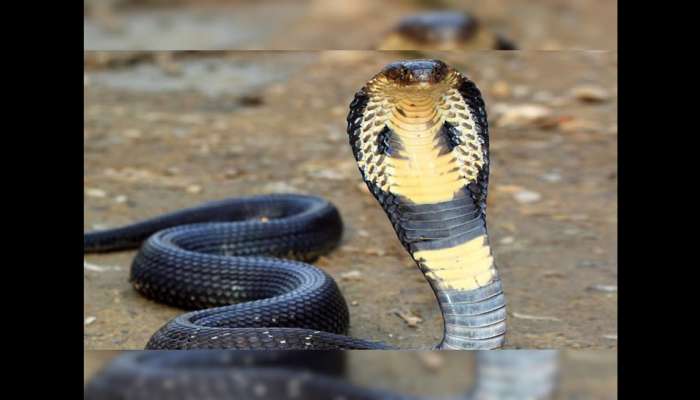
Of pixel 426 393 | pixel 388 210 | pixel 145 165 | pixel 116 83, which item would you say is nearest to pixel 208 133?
→ pixel 145 165

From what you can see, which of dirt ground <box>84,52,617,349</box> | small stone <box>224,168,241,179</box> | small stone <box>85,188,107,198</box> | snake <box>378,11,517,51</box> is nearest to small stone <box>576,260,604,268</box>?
dirt ground <box>84,52,617,349</box>

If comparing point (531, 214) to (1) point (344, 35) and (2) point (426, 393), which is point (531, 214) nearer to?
(2) point (426, 393)

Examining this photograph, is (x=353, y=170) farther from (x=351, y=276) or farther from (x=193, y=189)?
(x=351, y=276)

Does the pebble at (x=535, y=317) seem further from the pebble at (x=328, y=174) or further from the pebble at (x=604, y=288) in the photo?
the pebble at (x=328, y=174)

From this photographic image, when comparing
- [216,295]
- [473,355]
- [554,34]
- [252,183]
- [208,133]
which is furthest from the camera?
[554,34]

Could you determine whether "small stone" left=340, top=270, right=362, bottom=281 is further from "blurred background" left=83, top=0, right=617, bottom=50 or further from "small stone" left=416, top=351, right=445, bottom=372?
"blurred background" left=83, top=0, right=617, bottom=50

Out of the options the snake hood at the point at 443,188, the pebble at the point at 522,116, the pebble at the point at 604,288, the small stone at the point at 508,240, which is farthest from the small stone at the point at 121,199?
the snake hood at the point at 443,188

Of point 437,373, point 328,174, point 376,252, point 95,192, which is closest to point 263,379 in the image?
point 437,373
